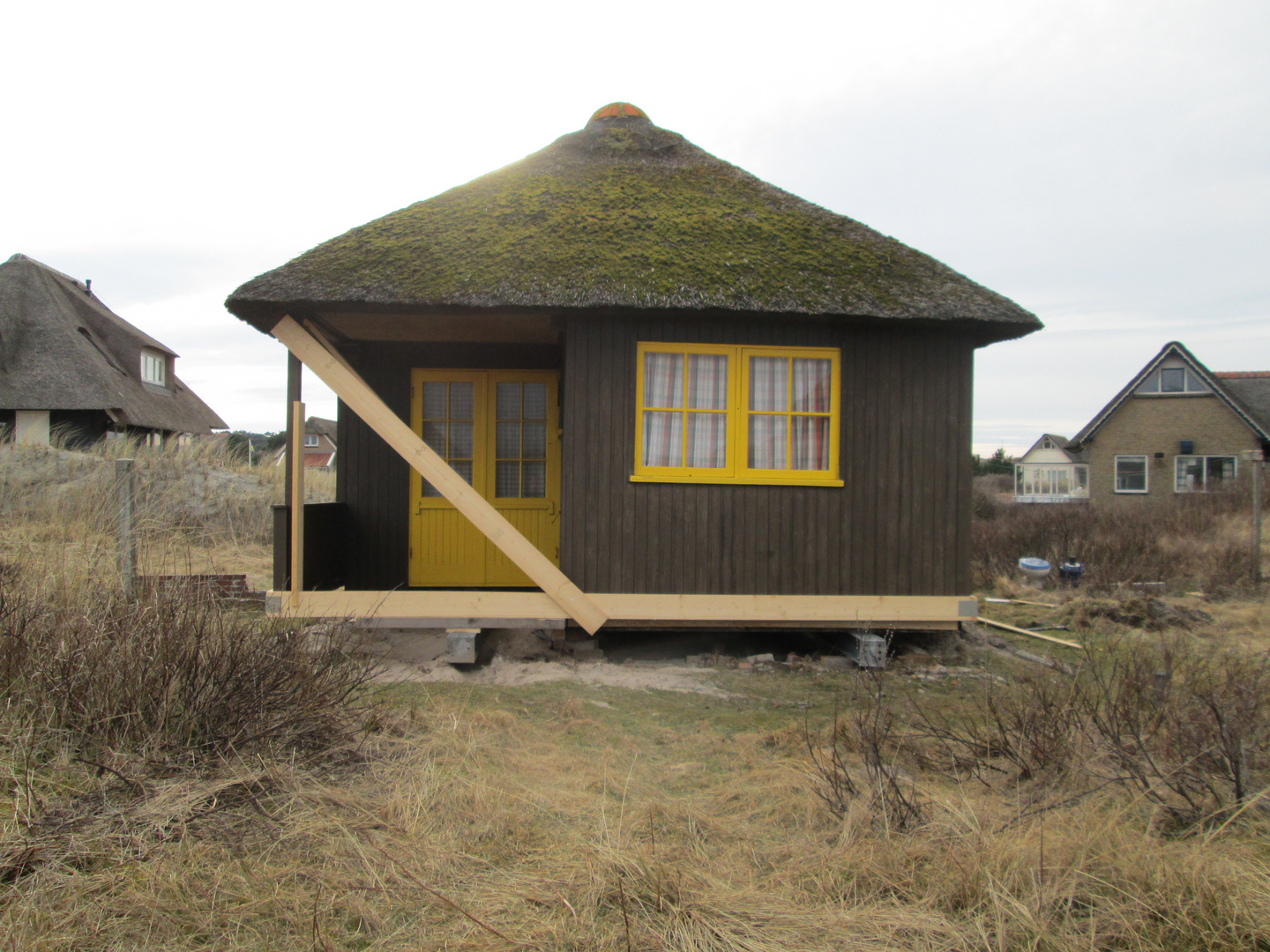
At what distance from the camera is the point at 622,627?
20.2 ft

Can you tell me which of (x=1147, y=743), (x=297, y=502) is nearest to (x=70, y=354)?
(x=297, y=502)

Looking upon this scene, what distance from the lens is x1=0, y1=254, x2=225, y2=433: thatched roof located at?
2062 cm

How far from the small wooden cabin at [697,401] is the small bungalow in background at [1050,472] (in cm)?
3250

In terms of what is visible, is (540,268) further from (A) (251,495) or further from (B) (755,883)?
(A) (251,495)

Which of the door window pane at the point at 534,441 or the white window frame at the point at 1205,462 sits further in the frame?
the white window frame at the point at 1205,462

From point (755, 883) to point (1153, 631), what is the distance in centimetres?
751

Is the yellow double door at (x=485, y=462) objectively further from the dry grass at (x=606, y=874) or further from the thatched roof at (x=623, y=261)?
the dry grass at (x=606, y=874)

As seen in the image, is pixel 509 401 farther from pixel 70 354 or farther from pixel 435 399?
pixel 70 354

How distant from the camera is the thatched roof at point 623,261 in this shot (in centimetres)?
578

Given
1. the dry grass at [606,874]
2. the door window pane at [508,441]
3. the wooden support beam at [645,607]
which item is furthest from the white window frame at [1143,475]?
the dry grass at [606,874]

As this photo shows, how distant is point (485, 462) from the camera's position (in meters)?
7.62

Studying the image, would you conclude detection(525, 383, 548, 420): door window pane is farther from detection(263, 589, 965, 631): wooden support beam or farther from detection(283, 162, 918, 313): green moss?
detection(263, 589, 965, 631): wooden support beam

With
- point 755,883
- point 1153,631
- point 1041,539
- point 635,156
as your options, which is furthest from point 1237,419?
point 755,883

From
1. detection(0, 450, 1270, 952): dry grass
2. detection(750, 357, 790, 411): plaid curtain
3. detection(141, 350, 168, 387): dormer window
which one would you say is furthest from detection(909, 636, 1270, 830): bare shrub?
detection(141, 350, 168, 387): dormer window
